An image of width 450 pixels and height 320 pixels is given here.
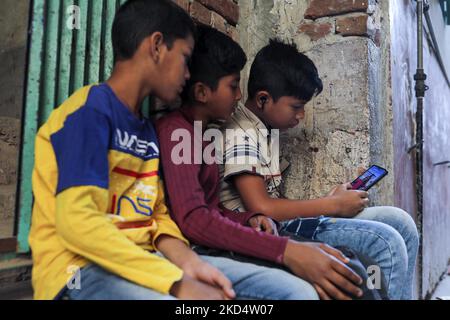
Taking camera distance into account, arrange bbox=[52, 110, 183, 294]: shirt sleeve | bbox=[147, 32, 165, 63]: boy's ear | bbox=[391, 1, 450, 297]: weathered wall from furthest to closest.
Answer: bbox=[391, 1, 450, 297]: weathered wall, bbox=[147, 32, 165, 63]: boy's ear, bbox=[52, 110, 183, 294]: shirt sleeve

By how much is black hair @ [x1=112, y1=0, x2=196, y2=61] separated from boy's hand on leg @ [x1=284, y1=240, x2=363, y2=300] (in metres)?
0.57

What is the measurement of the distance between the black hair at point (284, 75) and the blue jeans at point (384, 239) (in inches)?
17.1

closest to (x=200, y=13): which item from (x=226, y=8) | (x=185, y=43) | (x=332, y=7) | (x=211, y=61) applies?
(x=226, y=8)

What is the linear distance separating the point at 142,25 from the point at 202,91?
0.26 m

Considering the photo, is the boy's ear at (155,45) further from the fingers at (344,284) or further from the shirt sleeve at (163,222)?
the fingers at (344,284)

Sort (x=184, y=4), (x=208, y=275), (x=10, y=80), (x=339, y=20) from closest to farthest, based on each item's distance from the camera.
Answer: (x=208, y=275)
(x=184, y=4)
(x=339, y=20)
(x=10, y=80)

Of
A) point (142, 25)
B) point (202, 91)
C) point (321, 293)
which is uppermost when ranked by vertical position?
point (142, 25)

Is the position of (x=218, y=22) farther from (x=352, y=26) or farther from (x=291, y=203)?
(x=291, y=203)

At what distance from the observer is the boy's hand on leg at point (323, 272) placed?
0.83m

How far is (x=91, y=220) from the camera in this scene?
696mm

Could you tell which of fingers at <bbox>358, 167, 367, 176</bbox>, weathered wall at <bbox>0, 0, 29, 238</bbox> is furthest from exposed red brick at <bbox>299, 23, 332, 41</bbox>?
weathered wall at <bbox>0, 0, 29, 238</bbox>

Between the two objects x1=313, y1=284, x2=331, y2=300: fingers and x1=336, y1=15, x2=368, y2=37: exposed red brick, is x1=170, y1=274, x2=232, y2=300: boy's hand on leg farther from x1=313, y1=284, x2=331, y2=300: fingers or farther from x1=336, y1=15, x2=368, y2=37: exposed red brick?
x1=336, y1=15, x2=368, y2=37: exposed red brick

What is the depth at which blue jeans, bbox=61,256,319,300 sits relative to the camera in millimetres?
705

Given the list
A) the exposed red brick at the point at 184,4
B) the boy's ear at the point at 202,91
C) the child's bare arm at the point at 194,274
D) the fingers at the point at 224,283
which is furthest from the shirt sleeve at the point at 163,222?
the exposed red brick at the point at 184,4
